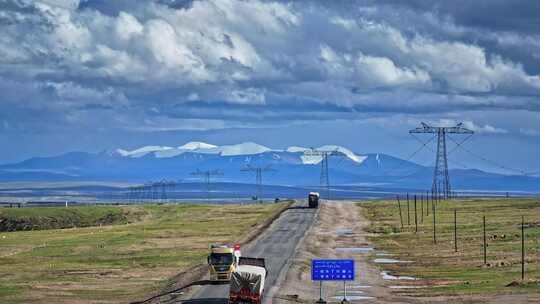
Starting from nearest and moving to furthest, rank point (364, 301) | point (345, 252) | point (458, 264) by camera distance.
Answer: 1. point (364, 301)
2. point (458, 264)
3. point (345, 252)

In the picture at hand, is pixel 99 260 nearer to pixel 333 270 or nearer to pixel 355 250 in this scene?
pixel 355 250

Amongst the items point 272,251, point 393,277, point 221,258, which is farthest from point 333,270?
point 272,251

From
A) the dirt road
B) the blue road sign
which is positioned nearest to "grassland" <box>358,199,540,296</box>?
the dirt road

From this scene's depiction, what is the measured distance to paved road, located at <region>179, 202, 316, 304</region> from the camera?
85312 millimetres

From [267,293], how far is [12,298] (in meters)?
22.3

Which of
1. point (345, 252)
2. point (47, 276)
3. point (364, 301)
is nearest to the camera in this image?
point (364, 301)

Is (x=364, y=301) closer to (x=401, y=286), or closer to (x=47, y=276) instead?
(x=401, y=286)

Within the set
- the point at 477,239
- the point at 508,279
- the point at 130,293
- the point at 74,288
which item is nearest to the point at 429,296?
the point at 508,279

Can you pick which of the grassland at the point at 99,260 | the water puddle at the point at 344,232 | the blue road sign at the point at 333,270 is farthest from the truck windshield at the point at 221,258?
the water puddle at the point at 344,232

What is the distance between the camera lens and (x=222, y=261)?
92.9 m

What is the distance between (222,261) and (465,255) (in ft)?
144

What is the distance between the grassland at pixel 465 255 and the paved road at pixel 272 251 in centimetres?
1261

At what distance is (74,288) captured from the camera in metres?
99.0

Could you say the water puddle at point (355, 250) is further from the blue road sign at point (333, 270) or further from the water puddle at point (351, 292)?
the blue road sign at point (333, 270)
